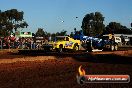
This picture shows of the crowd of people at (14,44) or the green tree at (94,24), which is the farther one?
the green tree at (94,24)

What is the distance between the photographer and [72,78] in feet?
49.6

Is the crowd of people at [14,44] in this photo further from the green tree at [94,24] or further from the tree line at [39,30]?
the green tree at [94,24]

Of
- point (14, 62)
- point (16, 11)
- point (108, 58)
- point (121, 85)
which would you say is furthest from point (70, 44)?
point (16, 11)

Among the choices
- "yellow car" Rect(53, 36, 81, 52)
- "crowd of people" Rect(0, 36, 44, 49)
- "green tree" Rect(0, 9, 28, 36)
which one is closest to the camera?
"yellow car" Rect(53, 36, 81, 52)

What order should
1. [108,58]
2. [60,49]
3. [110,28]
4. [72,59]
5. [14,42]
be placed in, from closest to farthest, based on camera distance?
[72,59] → [108,58] → [60,49] → [14,42] → [110,28]

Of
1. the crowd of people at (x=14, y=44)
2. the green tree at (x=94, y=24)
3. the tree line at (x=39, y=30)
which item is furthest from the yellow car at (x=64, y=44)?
the green tree at (x=94, y=24)

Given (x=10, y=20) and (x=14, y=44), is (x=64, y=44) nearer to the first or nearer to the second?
(x=14, y=44)

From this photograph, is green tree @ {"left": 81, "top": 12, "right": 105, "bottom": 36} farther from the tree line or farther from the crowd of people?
the crowd of people

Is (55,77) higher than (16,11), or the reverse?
(16,11)

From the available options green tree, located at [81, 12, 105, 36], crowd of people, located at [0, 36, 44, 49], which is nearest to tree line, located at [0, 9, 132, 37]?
green tree, located at [81, 12, 105, 36]

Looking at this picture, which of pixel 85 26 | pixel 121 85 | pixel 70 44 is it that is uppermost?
pixel 85 26

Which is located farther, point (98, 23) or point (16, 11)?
point (98, 23)

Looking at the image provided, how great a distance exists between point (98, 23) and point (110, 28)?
27040mm

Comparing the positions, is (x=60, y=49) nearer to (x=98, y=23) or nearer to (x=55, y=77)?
(x=55, y=77)
